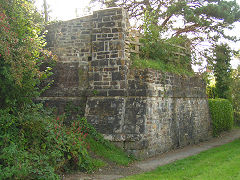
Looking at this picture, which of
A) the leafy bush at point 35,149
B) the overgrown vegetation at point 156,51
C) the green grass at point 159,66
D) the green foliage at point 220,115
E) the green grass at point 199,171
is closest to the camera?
the leafy bush at point 35,149

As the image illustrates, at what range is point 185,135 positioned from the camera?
12141 mm

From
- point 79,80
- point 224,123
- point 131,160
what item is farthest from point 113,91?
point 224,123

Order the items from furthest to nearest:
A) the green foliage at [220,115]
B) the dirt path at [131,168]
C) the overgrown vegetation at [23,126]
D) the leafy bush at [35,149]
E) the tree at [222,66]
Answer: the tree at [222,66] → the green foliage at [220,115] → the dirt path at [131,168] → the overgrown vegetation at [23,126] → the leafy bush at [35,149]

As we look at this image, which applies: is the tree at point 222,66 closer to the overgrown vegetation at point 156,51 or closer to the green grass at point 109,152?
the overgrown vegetation at point 156,51

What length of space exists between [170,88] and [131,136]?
131 inches

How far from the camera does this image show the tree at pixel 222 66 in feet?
57.8

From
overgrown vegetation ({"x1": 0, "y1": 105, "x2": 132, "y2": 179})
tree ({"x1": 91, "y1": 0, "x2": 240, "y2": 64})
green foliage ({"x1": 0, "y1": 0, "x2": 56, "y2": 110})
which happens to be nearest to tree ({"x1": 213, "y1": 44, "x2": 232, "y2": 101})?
tree ({"x1": 91, "y1": 0, "x2": 240, "y2": 64})

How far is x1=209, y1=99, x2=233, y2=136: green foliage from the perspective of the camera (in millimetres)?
15586

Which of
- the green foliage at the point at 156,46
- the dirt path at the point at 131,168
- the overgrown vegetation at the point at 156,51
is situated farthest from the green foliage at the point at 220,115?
the dirt path at the point at 131,168

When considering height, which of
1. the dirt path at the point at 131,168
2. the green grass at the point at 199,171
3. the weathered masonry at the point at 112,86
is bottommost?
the dirt path at the point at 131,168

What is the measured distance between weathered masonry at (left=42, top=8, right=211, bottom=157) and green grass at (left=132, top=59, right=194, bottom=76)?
26 centimetres

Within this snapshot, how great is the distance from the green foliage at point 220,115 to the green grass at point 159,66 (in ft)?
11.5

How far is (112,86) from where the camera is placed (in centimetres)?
947

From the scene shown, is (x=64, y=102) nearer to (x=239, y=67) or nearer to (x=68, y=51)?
(x=68, y=51)
